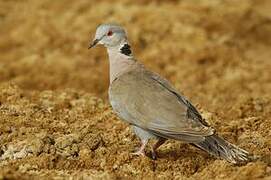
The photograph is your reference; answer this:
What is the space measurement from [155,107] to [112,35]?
126 centimetres

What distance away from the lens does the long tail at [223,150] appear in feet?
18.5

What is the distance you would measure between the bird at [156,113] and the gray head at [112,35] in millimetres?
206

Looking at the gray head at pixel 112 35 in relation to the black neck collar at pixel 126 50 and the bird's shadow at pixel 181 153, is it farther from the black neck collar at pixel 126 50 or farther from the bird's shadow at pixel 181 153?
the bird's shadow at pixel 181 153

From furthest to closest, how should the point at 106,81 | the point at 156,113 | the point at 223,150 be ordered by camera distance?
the point at 106,81, the point at 156,113, the point at 223,150

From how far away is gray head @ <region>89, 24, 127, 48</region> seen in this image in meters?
6.88

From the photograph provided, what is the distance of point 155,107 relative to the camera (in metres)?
5.92

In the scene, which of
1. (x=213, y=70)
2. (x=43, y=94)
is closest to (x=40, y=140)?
(x=43, y=94)

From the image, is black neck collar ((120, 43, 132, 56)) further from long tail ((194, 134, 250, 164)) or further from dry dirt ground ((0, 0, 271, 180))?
long tail ((194, 134, 250, 164))

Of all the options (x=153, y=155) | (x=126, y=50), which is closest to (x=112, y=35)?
(x=126, y=50)

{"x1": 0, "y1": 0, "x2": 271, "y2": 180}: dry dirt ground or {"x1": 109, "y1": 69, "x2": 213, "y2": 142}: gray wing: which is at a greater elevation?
{"x1": 109, "y1": 69, "x2": 213, "y2": 142}: gray wing

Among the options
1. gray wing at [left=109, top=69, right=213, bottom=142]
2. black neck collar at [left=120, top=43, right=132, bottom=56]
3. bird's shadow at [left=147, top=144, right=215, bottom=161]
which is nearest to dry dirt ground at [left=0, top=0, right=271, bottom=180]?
bird's shadow at [left=147, top=144, right=215, bottom=161]

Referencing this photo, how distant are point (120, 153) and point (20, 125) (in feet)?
4.44

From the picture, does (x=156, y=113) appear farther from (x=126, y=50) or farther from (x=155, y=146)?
(x=126, y=50)

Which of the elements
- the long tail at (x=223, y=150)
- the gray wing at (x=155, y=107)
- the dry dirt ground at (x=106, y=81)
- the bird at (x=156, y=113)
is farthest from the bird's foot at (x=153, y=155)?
the long tail at (x=223, y=150)
